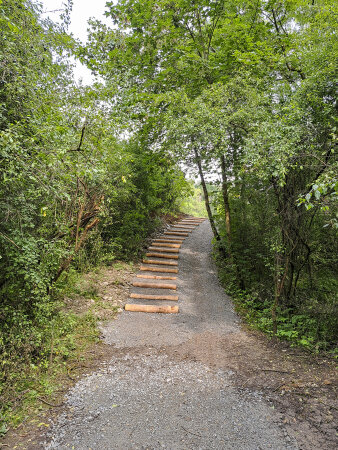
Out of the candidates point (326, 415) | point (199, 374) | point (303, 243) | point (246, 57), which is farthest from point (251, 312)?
point (246, 57)

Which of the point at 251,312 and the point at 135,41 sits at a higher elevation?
the point at 135,41

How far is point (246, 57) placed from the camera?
5.95 m

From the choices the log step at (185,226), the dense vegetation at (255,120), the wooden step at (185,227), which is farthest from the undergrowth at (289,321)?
the log step at (185,226)

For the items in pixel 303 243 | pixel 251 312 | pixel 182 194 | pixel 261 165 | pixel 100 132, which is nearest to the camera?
pixel 100 132

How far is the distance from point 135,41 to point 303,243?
6.63 meters

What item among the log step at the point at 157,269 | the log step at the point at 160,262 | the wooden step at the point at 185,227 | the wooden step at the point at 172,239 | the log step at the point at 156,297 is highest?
the wooden step at the point at 185,227

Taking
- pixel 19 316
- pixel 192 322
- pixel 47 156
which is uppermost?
pixel 47 156

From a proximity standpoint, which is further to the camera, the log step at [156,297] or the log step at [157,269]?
the log step at [157,269]

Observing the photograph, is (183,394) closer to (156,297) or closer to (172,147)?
(156,297)

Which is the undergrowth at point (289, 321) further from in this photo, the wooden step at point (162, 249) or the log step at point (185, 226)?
the log step at point (185, 226)

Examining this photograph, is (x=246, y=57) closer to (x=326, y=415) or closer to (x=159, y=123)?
(x=159, y=123)

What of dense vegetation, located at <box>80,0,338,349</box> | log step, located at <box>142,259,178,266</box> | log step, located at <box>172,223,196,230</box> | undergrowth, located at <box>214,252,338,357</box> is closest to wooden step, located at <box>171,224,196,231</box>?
log step, located at <box>172,223,196,230</box>

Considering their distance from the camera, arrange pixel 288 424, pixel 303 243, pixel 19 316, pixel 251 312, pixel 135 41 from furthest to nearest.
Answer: pixel 135 41 → pixel 251 312 → pixel 303 243 → pixel 19 316 → pixel 288 424

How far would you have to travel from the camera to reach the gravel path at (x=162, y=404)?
250 cm
